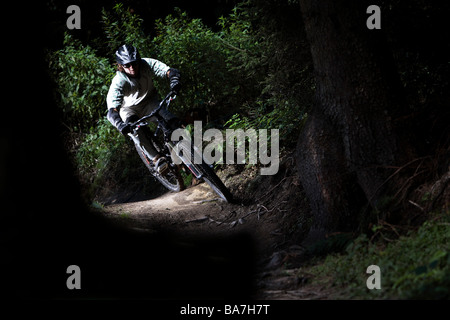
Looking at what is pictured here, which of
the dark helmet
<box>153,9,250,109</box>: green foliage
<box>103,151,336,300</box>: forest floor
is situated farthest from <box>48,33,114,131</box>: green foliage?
<box>103,151,336,300</box>: forest floor

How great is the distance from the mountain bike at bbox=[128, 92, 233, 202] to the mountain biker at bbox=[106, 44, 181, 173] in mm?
110

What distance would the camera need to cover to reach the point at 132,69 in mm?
7824

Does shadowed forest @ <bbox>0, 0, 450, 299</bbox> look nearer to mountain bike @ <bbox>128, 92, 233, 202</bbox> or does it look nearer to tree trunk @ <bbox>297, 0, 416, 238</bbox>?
tree trunk @ <bbox>297, 0, 416, 238</bbox>

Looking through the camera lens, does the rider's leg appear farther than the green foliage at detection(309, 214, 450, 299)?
Yes

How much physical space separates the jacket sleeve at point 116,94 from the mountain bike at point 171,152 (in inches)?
15.5

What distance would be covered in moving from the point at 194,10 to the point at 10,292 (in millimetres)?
12742

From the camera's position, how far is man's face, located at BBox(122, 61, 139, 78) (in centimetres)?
776

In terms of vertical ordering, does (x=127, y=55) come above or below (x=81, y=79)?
below

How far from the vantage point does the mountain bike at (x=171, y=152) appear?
7.69 meters

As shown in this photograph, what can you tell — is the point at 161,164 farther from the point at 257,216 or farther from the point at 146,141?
the point at 257,216

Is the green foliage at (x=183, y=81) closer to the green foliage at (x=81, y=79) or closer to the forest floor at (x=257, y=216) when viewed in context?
the green foliage at (x=81, y=79)

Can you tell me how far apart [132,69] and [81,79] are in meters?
4.07

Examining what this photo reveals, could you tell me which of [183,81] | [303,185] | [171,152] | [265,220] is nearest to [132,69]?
[171,152]
